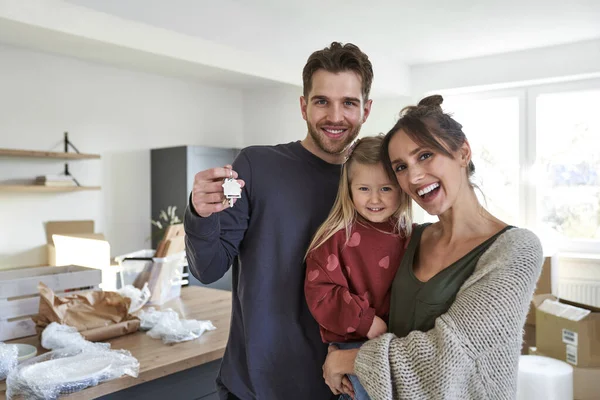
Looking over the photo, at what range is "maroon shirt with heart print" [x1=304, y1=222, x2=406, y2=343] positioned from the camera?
1244mm

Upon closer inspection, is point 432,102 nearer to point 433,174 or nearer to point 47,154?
point 433,174

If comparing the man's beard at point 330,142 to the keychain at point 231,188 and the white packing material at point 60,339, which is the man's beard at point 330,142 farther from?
the white packing material at point 60,339

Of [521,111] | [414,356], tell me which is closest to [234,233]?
[414,356]

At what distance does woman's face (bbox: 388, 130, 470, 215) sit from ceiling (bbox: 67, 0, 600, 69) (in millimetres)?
2525

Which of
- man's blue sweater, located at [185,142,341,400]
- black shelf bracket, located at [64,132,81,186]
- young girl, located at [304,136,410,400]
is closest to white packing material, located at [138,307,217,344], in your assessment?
man's blue sweater, located at [185,142,341,400]

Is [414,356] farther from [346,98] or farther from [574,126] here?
[574,126]

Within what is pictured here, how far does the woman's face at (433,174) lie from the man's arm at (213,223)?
Answer: 15.3 inches

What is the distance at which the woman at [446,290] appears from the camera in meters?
0.98

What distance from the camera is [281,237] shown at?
4.57 feet

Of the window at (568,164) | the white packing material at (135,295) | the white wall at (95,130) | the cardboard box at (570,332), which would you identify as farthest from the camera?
the window at (568,164)

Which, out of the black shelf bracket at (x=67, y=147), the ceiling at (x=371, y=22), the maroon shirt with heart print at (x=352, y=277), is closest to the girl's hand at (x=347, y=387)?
the maroon shirt with heart print at (x=352, y=277)

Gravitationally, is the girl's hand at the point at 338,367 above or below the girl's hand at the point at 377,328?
below

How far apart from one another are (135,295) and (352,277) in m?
1.22

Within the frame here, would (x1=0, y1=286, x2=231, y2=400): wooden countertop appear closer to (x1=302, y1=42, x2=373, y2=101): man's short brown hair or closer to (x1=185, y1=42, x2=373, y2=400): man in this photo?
(x1=185, y1=42, x2=373, y2=400): man
